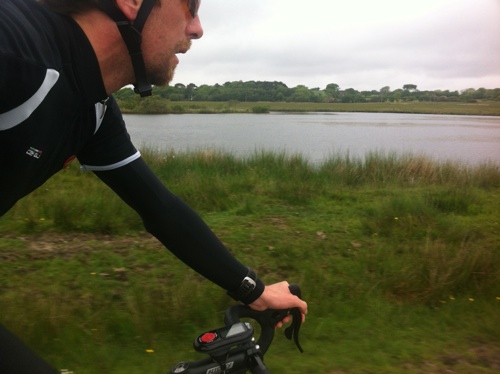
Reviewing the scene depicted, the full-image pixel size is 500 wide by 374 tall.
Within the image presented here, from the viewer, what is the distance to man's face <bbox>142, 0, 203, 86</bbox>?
1351 millimetres

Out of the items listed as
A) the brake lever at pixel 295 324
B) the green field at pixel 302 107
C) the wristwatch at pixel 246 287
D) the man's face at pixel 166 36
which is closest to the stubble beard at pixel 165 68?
the man's face at pixel 166 36

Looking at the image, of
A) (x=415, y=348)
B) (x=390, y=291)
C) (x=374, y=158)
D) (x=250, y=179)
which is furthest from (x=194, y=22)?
(x=374, y=158)

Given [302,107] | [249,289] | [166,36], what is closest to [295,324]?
[249,289]

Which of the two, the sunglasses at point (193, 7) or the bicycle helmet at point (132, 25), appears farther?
the sunglasses at point (193, 7)

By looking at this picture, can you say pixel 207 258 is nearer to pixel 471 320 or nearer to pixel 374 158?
pixel 471 320

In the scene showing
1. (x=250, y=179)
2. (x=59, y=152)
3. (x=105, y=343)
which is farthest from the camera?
(x=250, y=179)

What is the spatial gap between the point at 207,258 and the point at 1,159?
0.75 m

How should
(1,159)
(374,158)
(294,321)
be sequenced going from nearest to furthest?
(1,159) → (294,321) → (374,158)

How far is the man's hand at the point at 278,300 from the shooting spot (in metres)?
1.53

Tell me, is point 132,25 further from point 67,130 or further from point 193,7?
point 67,130

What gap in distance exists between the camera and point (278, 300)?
5.05 ft

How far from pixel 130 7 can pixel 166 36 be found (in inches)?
5.2

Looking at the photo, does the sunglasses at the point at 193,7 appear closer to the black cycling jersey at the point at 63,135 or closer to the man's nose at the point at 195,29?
the man's nose at the point at 195,29

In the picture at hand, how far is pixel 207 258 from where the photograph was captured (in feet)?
5.41
